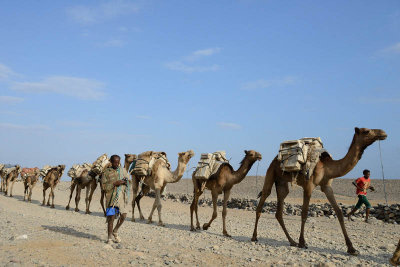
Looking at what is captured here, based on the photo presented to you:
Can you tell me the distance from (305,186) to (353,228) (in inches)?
251

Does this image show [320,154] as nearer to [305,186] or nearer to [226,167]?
[305,186]

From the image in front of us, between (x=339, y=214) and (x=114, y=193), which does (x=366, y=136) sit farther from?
(x=114, y=193)

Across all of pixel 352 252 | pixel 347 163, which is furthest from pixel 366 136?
pixel 352 252

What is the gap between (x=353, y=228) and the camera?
14828 mm

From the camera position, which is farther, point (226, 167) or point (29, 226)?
point (226, 167)

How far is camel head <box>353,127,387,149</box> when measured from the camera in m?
9.22

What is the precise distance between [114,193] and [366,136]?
6.51 meters

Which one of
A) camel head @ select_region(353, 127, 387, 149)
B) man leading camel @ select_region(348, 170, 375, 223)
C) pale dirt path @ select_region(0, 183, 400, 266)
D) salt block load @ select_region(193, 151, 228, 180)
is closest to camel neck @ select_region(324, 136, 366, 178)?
camel head @ select_region(353, 127, 387, 149)

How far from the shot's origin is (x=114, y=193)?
948 cm

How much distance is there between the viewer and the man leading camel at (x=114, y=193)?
9.43 metres

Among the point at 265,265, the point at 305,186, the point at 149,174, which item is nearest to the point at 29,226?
the point at 149,174

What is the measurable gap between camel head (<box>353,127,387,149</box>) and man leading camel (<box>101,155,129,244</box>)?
6058mm

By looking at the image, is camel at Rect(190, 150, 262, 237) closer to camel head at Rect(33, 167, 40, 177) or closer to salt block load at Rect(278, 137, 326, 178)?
salt block load at Rect(278, 137, 326, 178)

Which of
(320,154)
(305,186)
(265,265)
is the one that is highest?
(320,154)
